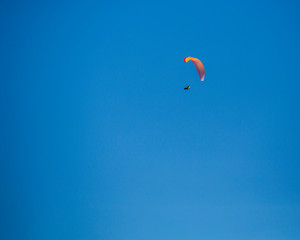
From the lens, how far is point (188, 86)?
15.1 metres

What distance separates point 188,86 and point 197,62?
3.56 ft

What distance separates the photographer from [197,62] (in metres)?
14.8
